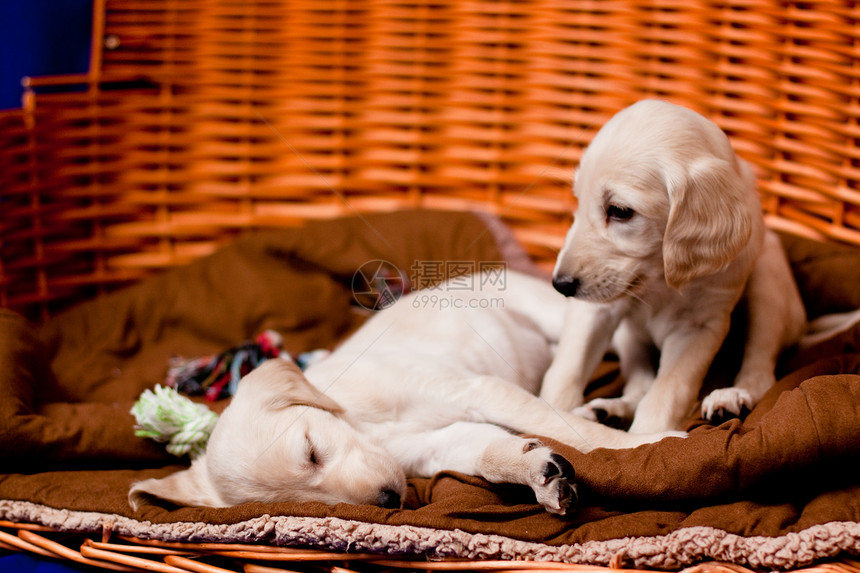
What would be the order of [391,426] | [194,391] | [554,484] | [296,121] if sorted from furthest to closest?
[296,121] → [194,391] → [391,426] → [554,484]

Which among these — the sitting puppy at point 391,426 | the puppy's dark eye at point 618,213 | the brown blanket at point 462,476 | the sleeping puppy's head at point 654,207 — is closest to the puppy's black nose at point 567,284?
the sleeping puppy's head at point 654,207

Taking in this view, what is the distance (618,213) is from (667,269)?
19 centimetres

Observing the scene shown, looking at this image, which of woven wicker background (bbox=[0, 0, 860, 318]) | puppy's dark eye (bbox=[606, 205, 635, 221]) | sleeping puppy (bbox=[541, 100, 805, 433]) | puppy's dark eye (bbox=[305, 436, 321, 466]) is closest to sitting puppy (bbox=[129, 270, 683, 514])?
puppy's dark eye (bbox=[305, 436, 321, 466])

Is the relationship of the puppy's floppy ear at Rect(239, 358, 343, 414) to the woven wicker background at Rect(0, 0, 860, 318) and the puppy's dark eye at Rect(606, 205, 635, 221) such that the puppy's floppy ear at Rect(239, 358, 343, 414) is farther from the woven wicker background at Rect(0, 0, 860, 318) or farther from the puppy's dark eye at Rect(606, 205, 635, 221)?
the woven wicker background at Rect(0, 0, 860, 318)

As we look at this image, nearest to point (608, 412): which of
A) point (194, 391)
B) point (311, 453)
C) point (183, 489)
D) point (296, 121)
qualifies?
point (311, 453)

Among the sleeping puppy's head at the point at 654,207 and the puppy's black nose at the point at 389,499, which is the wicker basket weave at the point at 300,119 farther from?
the puppy's black nose at the point at 389,499

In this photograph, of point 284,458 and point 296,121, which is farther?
point 296,121

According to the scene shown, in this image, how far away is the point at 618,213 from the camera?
74.6 inches

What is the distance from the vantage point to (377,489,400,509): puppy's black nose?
5.85 feet

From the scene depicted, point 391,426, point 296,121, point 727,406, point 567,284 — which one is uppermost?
point 296,121

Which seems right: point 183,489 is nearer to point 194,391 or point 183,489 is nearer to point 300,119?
point 194,391

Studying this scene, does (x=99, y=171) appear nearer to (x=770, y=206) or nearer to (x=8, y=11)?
(x=8, y=11)

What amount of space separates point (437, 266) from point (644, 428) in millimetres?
1176

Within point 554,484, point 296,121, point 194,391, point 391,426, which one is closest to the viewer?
point 554,484
